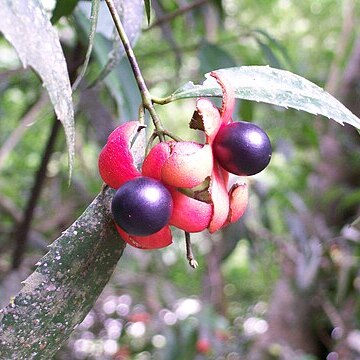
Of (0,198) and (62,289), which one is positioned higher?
(62,289)

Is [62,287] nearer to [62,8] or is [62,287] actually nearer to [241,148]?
[241,148]

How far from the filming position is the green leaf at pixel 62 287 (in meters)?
0.36

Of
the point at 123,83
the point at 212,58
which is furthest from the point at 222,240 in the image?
the point at 123,83

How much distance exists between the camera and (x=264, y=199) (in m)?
1.51

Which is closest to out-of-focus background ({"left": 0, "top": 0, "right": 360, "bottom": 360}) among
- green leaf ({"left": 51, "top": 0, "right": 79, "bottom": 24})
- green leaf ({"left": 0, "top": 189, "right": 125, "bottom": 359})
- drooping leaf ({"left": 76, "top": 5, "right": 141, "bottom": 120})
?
drooping leaf ({"left": 76, "top": 5, "right": 141, "bottom": 120})

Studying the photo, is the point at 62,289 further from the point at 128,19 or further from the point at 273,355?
the point at 273,355

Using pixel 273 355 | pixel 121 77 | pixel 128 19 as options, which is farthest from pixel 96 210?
pixel 273 355

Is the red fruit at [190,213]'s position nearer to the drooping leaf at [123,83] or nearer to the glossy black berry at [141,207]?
the glossy black berry at [141,207]

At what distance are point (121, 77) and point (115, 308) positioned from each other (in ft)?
3.98

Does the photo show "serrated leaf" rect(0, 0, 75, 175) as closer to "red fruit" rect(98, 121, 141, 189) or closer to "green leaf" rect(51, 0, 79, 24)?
"red fruit" rect(98, 121, 141, 189)

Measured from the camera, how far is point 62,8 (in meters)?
0.59

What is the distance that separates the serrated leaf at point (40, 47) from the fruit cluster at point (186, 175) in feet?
0.16

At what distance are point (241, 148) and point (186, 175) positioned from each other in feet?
0.14

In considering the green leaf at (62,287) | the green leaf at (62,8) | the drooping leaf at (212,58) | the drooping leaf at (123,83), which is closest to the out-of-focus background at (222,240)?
the drooping leaf at (212,58)
